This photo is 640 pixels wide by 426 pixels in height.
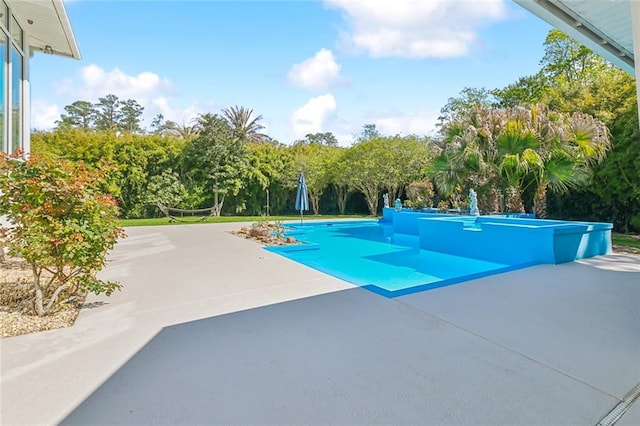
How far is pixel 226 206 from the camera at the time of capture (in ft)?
70.0

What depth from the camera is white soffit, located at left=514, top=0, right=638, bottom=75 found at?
392 cm

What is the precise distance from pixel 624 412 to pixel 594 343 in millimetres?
980

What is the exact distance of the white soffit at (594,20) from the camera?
12.9 ft

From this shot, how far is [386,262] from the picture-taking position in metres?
7.36

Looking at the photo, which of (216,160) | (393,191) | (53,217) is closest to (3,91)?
(53,217)

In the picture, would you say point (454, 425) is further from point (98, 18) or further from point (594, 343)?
point (98, 18)

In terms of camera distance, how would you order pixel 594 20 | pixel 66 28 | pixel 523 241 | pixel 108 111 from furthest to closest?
pixel 108 111, pixel 66 28, pixel 523 241, pixel 594 20

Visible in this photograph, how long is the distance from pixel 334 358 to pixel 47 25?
8.94 meters

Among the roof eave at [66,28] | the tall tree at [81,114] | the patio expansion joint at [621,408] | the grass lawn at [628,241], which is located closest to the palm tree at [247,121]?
the tall tree at [81,114]

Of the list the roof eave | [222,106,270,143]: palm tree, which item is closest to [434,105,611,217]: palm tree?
the roof eave

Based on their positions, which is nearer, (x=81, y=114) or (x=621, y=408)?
(x=621, y=408)

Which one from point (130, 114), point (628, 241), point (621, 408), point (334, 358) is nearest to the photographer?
point (621, 408)

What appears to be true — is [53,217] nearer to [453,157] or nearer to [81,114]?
[453,157]

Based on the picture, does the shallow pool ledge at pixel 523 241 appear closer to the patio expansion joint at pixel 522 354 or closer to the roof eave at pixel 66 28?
the patio expansion joint at pixel 522 354
